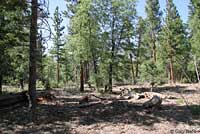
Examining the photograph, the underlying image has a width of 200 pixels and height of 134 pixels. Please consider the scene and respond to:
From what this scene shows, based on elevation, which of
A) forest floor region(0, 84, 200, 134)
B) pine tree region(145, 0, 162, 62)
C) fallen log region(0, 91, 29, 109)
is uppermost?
pine tree region(145, 0, 162, 62)

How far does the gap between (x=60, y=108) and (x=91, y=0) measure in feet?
57.3

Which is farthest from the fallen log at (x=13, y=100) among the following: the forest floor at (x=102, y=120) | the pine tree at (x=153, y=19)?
the pine tree at (x=153, y=19)

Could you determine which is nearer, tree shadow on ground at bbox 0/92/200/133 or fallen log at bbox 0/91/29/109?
tree shadow on ground at bbox 0/92/200/133

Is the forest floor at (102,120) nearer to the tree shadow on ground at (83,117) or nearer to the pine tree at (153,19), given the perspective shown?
the tree shadow on ground at (83,117)

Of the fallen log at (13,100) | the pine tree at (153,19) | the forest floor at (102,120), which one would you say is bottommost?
the forest floor at (102,120)

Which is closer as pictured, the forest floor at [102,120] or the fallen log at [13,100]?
the forest floor at [102,120]

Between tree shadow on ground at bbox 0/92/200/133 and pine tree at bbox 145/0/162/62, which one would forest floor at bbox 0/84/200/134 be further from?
pine tree at bbox 145/0/162/62

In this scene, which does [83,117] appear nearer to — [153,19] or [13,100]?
[13,100]

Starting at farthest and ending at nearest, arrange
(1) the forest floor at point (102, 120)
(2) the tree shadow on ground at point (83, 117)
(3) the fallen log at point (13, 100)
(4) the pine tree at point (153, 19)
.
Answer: (4) the pine tree at point (153, 19) < (3) the fallen log at point (13, 100) < (2) the tree shadow on ground at point (83, 117) < (1) the forest floor at point (102, 120)

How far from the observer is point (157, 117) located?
14375 mm

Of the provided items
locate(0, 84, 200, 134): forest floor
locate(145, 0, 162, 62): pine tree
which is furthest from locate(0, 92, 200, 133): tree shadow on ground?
locate(145, 0, 162, 62): pine tree

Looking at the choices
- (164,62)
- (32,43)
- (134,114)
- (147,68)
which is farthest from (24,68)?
(164,62)

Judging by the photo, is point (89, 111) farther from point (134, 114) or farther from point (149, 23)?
point (149, 23)

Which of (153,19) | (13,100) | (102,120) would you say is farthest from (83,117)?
(153,19)
